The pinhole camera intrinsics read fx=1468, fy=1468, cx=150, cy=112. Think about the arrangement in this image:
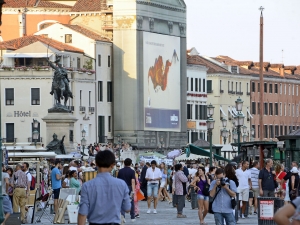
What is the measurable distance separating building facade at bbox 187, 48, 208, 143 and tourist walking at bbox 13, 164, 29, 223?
9299 cm

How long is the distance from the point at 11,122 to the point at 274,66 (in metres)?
57.2

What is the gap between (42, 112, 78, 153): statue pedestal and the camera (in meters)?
60.5

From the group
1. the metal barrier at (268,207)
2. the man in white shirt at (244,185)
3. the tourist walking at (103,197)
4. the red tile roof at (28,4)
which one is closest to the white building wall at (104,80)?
the red tile roof at (28,4)

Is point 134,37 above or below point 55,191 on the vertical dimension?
above

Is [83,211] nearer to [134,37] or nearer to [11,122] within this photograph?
[11,122]

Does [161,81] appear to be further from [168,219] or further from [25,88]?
[168,219]

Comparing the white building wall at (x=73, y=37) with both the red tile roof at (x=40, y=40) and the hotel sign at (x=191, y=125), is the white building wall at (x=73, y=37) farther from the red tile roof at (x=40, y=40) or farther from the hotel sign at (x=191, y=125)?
the hotel sign at (x=191, y=125)

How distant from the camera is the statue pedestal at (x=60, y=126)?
60.5m

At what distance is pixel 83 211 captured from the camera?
45.7 ft

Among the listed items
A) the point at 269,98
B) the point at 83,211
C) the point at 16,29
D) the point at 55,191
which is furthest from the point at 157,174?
the point at 269,98

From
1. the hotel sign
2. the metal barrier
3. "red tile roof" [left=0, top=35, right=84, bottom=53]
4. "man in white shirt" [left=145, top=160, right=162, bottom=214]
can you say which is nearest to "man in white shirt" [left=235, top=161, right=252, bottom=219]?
"man in white shirt" [left=145, top=160, right=162, bottom=214]

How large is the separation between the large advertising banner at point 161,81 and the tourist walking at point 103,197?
95539mm

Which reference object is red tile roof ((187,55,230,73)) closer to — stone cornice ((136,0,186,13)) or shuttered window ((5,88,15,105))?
stone cornice ((136,0,186,13))

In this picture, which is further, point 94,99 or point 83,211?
point 94,99
